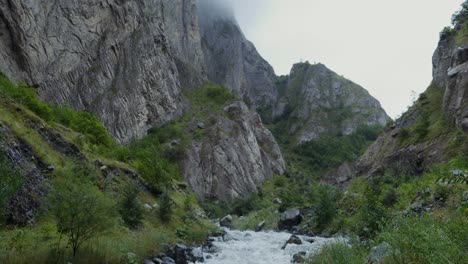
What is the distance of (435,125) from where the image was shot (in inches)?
1783

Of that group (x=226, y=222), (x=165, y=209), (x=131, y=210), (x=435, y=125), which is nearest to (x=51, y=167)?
(x=131, y=210)

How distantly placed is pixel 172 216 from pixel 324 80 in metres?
169

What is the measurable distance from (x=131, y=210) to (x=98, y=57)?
52490 millimetres

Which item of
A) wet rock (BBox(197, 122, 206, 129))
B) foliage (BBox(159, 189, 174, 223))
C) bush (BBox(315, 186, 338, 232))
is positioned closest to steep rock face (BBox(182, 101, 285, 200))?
wet rock (BBox(197, 122, 206, 129))

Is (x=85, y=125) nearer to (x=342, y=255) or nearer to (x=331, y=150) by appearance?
(x=342, y=255)

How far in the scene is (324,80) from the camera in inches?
7490

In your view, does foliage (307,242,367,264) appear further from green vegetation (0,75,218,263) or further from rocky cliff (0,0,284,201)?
rocky cliff (0,0,284,201)

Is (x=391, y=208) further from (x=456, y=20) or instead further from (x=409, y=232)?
(x=456, y=20)

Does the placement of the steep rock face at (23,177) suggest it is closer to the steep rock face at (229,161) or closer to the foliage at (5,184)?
the foliage at (5,184)

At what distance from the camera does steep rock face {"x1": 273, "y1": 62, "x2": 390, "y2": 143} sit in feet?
532

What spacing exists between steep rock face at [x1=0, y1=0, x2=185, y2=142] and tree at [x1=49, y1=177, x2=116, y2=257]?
131 feet

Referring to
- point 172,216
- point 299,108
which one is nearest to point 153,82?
point 172,216

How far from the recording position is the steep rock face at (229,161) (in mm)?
80312

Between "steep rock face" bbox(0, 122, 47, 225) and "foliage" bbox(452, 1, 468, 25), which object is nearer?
"steep rock face" bbox(0, 122, 47, 225)
